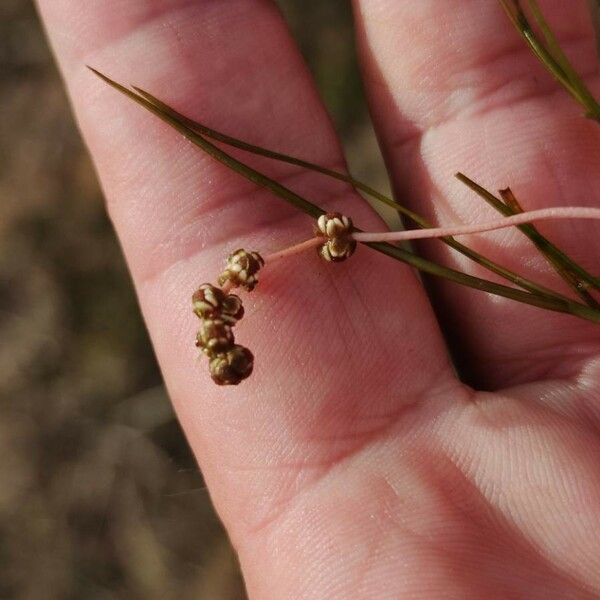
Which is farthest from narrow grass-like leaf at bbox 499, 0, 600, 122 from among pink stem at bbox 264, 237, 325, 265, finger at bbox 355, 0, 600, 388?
pink stem at bbox 264, 237, 325, 265

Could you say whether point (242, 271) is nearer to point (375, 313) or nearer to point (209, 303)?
point (209, 303)

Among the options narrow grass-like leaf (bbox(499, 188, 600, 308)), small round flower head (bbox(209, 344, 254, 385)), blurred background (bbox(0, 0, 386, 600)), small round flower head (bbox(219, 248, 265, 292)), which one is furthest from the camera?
blurred background (bbox(0, 0, 386, 600))

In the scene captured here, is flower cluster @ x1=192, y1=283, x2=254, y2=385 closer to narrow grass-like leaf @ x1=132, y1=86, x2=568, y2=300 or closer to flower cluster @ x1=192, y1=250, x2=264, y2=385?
flower cluster @ x1=192, y1=250, x2=264, y2=385

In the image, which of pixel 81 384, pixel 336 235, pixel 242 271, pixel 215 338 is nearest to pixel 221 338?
pixel 215 338

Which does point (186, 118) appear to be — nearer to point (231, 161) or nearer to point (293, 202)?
point (231, 161)

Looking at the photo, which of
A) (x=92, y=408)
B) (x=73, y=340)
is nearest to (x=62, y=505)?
(x=92, y=408)

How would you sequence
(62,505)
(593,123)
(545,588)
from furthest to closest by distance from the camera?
(62,505) < (593,123) < (545,588)

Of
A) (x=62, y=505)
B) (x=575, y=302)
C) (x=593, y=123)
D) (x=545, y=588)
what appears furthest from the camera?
(x=62, y=505)
